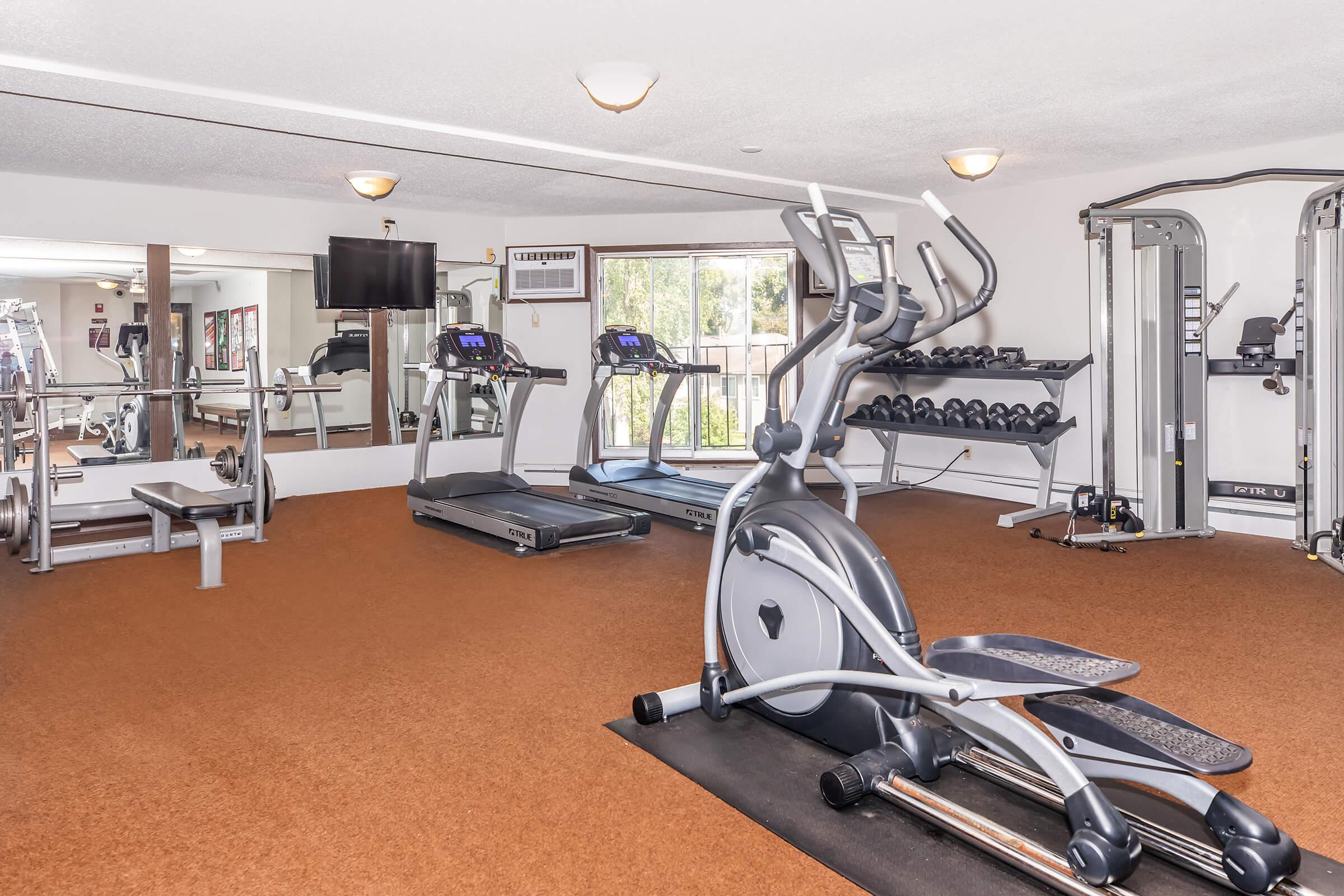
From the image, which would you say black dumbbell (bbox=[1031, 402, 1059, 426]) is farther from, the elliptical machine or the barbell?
the barbell

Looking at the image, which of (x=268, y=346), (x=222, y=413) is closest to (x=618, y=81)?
(x=268, y=346)

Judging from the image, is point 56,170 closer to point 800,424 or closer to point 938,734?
point 800,424

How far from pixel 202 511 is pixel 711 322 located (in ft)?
15.1

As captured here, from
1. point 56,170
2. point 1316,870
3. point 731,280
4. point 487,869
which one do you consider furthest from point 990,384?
point 56,170

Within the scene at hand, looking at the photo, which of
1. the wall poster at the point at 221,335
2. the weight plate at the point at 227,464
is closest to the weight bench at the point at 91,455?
the wall poster at the point at 221,335

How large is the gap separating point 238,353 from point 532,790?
5546 millimetres

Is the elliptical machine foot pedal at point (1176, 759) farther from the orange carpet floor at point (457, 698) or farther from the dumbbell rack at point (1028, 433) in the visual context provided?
the dumbbell rack at point (1028, 433)

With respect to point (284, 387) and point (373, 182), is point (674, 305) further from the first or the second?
point (284, 387)

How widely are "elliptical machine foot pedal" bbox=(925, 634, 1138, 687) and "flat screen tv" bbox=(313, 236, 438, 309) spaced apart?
610 centimetres

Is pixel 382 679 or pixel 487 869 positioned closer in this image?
pixel 487 869

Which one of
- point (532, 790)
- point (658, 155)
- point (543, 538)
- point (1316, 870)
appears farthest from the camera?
point (658, 155)

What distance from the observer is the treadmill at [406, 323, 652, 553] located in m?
5.08

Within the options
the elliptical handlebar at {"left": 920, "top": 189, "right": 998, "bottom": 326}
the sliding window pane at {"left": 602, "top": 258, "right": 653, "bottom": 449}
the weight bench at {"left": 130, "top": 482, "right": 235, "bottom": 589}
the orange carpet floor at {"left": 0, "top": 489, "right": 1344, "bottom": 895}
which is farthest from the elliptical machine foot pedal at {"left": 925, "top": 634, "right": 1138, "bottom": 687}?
the sliding window pane at {"left": 602, "top": 258, "right": 653, "bottom": 449}

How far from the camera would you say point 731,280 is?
309 inches
